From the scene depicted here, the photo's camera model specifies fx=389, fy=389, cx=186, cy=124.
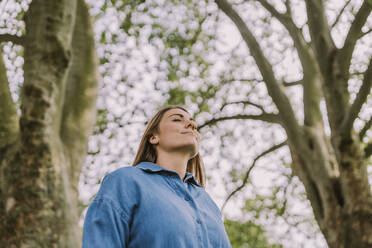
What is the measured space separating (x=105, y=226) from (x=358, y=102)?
12.0 ft

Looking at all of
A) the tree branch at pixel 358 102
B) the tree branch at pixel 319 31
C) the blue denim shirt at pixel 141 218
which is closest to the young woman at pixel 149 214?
the blue denim shirt at pixel 141 218

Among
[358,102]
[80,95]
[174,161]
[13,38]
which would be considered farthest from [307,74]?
[13,38]

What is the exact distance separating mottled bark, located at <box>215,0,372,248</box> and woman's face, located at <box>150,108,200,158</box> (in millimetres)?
2699

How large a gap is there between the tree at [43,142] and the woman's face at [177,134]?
A: 1768mm

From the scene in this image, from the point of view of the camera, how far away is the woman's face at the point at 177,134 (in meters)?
2.36

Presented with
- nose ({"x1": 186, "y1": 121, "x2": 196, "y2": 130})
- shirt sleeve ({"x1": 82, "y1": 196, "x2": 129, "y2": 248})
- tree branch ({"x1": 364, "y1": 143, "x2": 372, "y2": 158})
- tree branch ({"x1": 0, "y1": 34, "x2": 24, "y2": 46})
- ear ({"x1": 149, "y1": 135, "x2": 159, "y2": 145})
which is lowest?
shirt sleeve ({"x1": 82, "y1": 196, "x2": 129, "y2": 248})

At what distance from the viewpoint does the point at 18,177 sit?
3.76 meters

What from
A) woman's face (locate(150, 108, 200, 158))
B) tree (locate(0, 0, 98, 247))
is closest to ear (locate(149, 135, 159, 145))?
woman's face (locate(150, 108, 200, 158))

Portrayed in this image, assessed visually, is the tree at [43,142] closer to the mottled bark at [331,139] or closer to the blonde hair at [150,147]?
the blonde hair at [150,147]

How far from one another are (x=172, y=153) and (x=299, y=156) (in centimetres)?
359

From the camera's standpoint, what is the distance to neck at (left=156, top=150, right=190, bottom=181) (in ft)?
7.58

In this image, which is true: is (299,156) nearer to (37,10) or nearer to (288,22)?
(288,22)

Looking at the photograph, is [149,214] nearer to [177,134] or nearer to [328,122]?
[177,134]

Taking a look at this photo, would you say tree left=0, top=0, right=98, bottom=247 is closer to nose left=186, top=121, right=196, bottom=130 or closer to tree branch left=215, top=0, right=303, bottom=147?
nose left=186, top=121, right=196, bottom=130
